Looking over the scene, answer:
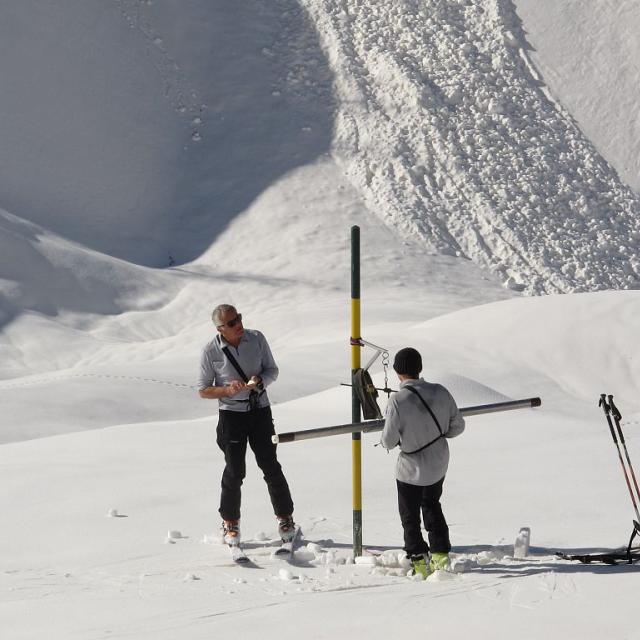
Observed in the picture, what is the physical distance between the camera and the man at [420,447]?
5.17 metres

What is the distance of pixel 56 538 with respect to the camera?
20.0ft

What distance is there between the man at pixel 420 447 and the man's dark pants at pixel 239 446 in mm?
732

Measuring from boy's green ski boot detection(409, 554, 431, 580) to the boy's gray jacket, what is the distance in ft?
1.04

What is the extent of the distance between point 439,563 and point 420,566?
9cm

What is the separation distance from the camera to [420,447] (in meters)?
5.20

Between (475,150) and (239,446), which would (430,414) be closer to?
(239,446)

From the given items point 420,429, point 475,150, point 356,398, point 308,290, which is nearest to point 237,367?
point 356,398

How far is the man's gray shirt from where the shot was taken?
18.6 feet

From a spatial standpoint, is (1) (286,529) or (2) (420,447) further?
(1) (286,529)

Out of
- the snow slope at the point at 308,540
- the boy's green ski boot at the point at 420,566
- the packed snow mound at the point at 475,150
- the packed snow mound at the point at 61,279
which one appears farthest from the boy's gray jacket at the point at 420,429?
the packed snow mound at the point at 475,150

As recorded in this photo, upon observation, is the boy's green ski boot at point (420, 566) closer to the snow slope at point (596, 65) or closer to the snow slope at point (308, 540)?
the snow slope at point (308, 540)

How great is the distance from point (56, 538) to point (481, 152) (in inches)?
939

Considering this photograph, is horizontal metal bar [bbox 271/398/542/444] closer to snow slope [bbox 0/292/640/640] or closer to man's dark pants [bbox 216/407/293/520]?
man's dark pants [bbox 216/407/293/520]

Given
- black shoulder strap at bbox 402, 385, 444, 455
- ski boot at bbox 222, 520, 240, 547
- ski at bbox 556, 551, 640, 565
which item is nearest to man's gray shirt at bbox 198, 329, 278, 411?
ski boot at bbox 222, 520, 240, 547
